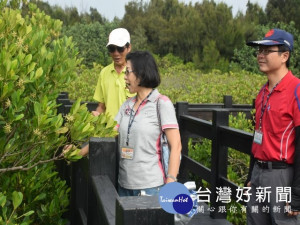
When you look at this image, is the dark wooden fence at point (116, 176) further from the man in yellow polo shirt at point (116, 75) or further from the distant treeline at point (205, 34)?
the distant treeline at point (205, 34)

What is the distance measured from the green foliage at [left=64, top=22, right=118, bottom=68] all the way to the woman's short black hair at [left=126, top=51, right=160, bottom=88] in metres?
48.2

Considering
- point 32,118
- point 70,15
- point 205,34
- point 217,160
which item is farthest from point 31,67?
point 70,15

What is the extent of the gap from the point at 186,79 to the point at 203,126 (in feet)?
33.0

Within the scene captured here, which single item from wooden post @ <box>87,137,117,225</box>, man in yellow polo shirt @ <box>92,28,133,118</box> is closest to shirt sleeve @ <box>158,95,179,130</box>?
wooden post @ <box>87,137,117,225</box>

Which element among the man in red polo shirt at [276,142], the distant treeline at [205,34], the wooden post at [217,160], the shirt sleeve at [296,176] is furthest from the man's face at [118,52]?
the distant treeline at [205,34]

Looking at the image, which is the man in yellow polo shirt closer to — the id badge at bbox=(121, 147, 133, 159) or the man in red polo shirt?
the id badge at bbox=(121, 147, 133, 159)

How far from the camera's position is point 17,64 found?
9.75ft

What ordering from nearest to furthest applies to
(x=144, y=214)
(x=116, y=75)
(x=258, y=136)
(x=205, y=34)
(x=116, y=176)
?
(x=144, y=214) → (x=258, y=136) → (x=116, y=176) → (x=116, y=75) → (x=205, y=34)

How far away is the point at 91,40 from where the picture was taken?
56.7 m

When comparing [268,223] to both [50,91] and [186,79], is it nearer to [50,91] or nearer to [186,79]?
[50,91]

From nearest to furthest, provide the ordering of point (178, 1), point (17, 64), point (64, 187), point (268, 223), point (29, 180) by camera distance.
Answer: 1. point (17, 64)
2. point (268, 223)
3. point (29, 180)
4. point (64, 187)
5. point (178, 1)

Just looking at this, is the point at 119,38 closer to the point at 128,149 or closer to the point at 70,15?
the point at 128,149

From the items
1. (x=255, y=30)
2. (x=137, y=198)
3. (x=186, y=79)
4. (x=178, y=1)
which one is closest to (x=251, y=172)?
(x=137, y=198)

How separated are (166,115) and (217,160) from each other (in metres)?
1.70
